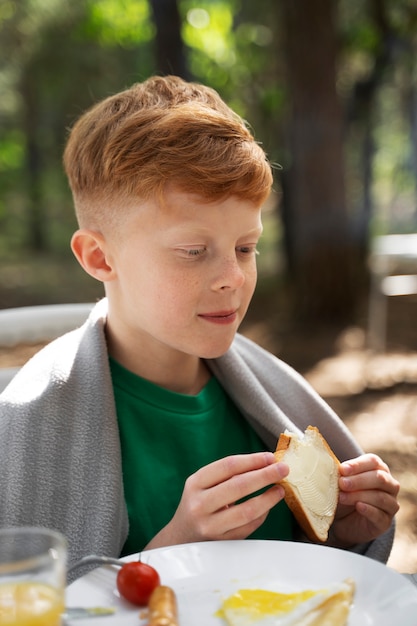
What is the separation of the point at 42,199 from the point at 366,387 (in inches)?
404

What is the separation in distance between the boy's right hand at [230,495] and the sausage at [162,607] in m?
0.19

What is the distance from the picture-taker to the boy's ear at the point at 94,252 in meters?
1.60

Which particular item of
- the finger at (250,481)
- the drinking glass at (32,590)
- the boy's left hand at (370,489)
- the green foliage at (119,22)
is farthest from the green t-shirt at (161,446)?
the green foliage at (119,22)

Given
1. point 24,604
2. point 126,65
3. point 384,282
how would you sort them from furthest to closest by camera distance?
point 126,65 → point 384,282 → point 24,604

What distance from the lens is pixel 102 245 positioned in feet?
5.23

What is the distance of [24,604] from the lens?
2.64 feet

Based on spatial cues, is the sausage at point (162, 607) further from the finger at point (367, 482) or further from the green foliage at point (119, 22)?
the green foliage at point (119, 22)

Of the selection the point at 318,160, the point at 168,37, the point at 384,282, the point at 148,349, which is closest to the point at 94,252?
the point at 148,349

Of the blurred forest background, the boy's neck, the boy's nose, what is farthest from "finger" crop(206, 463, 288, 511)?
the blurred forest background

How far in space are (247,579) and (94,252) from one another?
0.78 meters

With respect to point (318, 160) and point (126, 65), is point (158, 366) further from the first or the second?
point (126, 65)

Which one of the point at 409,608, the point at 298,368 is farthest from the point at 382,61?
the point at 409,608

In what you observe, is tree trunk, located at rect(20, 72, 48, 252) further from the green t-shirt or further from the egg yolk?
the egg yolk

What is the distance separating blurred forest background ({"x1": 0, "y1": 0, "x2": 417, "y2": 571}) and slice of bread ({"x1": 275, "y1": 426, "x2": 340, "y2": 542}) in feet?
3.53
